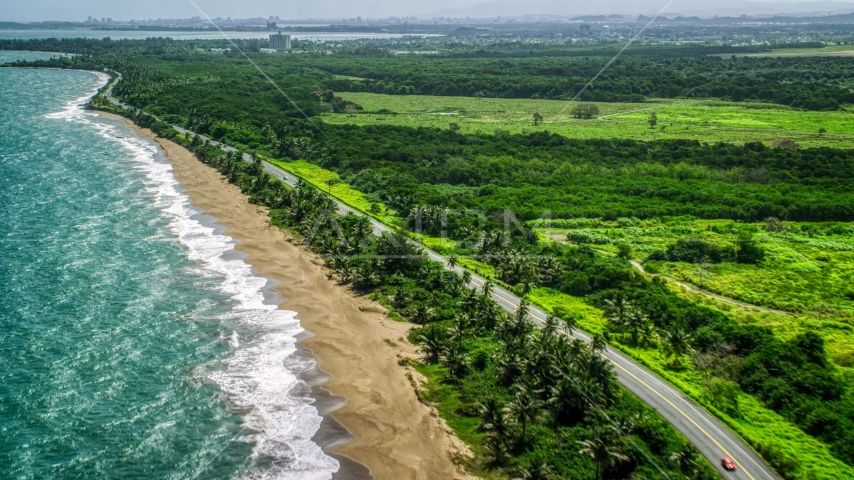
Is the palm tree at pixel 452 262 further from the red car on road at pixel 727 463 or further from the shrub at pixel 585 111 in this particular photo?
the shrub at pixel 585 111

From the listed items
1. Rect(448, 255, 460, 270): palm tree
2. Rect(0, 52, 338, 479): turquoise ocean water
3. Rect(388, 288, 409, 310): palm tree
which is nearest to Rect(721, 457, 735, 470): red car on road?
Rect(0, 52, 338, 479): turquoise ocean water

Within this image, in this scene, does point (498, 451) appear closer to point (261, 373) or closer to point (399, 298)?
point (261, 373)

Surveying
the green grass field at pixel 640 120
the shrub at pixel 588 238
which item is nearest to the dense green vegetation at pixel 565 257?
the shrub at pixel 588 238

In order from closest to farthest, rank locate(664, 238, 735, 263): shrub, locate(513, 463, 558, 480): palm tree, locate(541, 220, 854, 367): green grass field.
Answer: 1. locate(513, 463, 558, 480): palm tree
2. locate(541, 220, 854, 367): green grass field
3. locate(664, 238, 735, 263): shrub

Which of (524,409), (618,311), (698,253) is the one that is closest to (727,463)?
(524,409)

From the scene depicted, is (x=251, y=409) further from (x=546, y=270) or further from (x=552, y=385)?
(x=546, y=270)

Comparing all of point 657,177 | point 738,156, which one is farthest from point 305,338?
point 738,156

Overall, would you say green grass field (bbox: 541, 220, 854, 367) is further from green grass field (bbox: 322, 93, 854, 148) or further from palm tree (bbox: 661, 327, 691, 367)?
green grass field (bbox: 322, 93, 854, 148)
